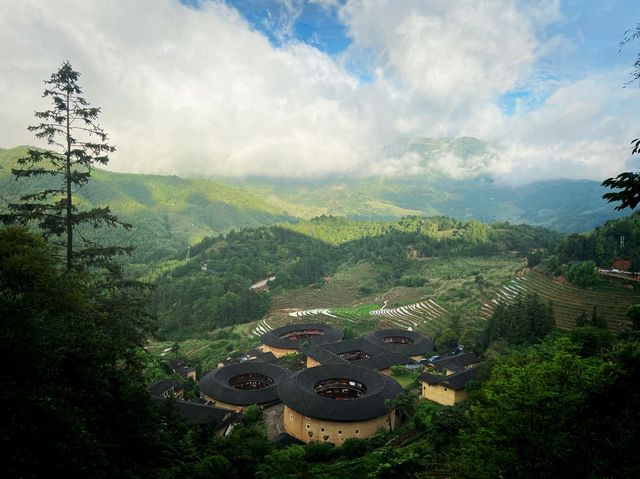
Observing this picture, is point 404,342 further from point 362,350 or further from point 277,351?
point 277,351

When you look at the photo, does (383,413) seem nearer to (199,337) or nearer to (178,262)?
(199,337)

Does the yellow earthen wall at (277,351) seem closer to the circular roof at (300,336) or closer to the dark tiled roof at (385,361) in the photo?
the circular roof at (300,336)

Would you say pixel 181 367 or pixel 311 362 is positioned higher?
pixel 311 362

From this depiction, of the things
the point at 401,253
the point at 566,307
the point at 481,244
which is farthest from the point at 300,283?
the point at 566,307

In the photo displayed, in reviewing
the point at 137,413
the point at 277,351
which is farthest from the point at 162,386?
the point at 137,413

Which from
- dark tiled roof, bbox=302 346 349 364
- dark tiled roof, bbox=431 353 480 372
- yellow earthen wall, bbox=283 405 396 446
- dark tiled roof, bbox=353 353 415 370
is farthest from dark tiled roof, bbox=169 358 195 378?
dark tiled roof, bbox=431 353 480 372
